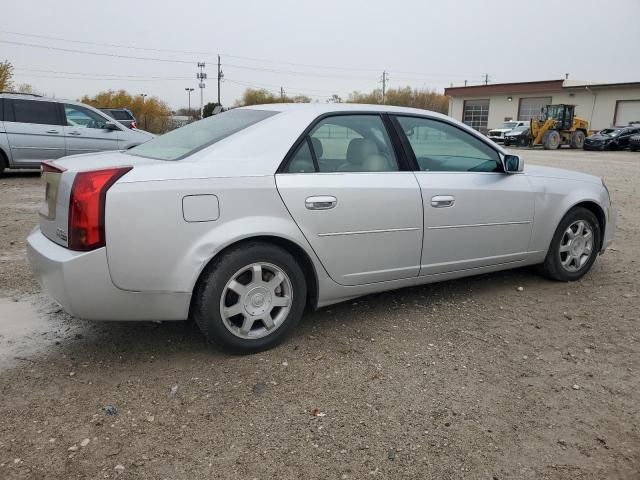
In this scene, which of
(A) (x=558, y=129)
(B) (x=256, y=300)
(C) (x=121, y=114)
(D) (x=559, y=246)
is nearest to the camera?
(B) (x=256, y=300)

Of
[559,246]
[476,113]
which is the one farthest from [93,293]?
[476,113]

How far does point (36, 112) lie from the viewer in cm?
1077

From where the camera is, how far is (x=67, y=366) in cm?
312

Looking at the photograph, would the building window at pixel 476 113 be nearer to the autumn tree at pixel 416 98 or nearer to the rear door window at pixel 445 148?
the autumn tree at pixel 416 98

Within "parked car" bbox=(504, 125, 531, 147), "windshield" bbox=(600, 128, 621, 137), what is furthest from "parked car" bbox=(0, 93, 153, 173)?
"windshield" bbox=(600, 128, 621, 137)

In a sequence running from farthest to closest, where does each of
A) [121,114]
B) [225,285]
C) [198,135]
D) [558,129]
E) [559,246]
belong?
[558,129] < [121,114] < [559,246] < [198,135] < [225,285]

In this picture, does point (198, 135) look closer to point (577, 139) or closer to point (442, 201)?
point (442, 201)

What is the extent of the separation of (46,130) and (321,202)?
30.8 ft

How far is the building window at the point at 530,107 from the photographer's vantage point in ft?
158

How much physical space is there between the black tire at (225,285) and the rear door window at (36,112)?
9365mm

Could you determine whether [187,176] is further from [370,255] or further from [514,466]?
[514,466]

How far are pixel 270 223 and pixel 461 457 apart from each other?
1576 mm

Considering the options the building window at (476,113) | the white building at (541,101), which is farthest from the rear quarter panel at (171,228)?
the building window at (476,113)

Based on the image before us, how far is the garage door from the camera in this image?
134 feet
